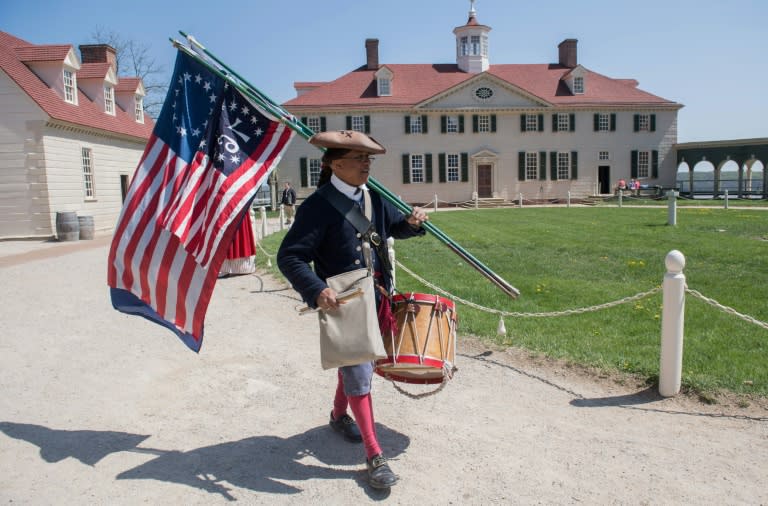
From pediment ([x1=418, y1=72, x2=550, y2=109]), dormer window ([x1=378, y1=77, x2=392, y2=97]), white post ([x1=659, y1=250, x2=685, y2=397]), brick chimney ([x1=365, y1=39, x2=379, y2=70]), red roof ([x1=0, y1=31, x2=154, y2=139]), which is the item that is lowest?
white post ([x1=659, y1=250, x2=685, y2=397])

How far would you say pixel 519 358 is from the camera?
6258 millimetres

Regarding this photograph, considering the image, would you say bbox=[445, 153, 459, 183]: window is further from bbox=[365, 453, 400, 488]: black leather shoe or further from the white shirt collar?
bbox=[365, 453, 400, 488]: black leather shoe

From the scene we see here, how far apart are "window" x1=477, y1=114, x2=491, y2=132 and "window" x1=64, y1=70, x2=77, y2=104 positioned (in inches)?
1042

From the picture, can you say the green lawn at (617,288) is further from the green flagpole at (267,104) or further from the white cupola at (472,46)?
the white cupola at (472,46)

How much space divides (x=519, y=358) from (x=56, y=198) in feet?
67.8

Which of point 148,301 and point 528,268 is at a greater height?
point 148,301

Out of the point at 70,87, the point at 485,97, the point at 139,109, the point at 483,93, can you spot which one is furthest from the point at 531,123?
the point at 70,87

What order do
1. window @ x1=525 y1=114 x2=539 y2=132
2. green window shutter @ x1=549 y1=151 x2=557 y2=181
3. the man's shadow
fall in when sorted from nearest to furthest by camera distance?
1. the man's shadow
2. window @ x1=525 y1=114 x2=539 y2=132
3. green window shutter @ x1=549 y1=151 x2=557 y2=181

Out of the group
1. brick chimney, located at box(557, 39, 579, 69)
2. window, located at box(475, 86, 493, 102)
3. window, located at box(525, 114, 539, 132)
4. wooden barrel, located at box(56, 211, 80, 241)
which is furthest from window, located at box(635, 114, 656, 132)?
wooden barrel, located at box(56, 211, 80, 241)

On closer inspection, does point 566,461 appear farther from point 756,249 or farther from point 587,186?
point 587,186

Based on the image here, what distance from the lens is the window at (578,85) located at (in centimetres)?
4453

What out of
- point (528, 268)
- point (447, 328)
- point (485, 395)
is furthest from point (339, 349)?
point (528, 268)

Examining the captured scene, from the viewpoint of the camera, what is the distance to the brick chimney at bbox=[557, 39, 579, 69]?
47344 millimetres

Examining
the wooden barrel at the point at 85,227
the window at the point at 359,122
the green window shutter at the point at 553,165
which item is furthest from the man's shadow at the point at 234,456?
the green window shutter at the point at 553,165
